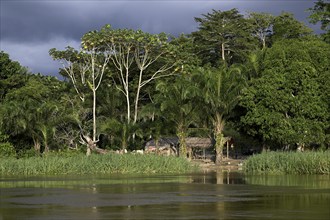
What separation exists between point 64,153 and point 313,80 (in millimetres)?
18637

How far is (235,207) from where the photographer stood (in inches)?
660

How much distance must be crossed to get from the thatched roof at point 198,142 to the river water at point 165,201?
24.2m

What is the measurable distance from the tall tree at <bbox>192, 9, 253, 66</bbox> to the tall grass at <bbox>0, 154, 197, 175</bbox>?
26554mm

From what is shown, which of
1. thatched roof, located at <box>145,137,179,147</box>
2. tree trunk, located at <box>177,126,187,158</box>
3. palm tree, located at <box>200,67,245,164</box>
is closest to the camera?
palm tree, located at <box>200,67,245,164</box>

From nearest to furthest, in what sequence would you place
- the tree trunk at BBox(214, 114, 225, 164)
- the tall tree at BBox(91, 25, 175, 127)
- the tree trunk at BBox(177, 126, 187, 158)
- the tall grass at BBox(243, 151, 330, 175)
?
1. the tall grass at BBox(243, 151, 330, 175)
2. the tree trunk at BBox(177, 126, 187, 158)
3. the tree trunk at BBox(214, 114, 225, 164)
4. the tall tree at BBox(91, 25, 175, 127)

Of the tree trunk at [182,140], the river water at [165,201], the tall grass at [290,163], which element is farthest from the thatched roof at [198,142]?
the river water at [165,201]

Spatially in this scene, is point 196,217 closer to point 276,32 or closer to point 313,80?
point 313,80

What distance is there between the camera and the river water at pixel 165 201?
15.4m

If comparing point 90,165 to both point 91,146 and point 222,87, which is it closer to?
point 222,87

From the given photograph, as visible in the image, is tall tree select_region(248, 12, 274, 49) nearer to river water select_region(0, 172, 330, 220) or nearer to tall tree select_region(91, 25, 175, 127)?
tall tree select_region(91, 25, 175, 127)

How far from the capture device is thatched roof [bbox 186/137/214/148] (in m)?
51.0

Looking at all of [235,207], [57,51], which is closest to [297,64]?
[57,51]

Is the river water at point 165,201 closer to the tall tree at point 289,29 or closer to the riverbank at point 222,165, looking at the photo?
the riverbank at point 222,165

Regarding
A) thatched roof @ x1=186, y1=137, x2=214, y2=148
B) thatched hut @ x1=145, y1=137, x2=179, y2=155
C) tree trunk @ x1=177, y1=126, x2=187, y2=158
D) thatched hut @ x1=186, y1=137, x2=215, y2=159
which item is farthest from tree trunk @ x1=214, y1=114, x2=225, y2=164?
thatched hut @ x1=145, y1=137, x2=179, y2=155
